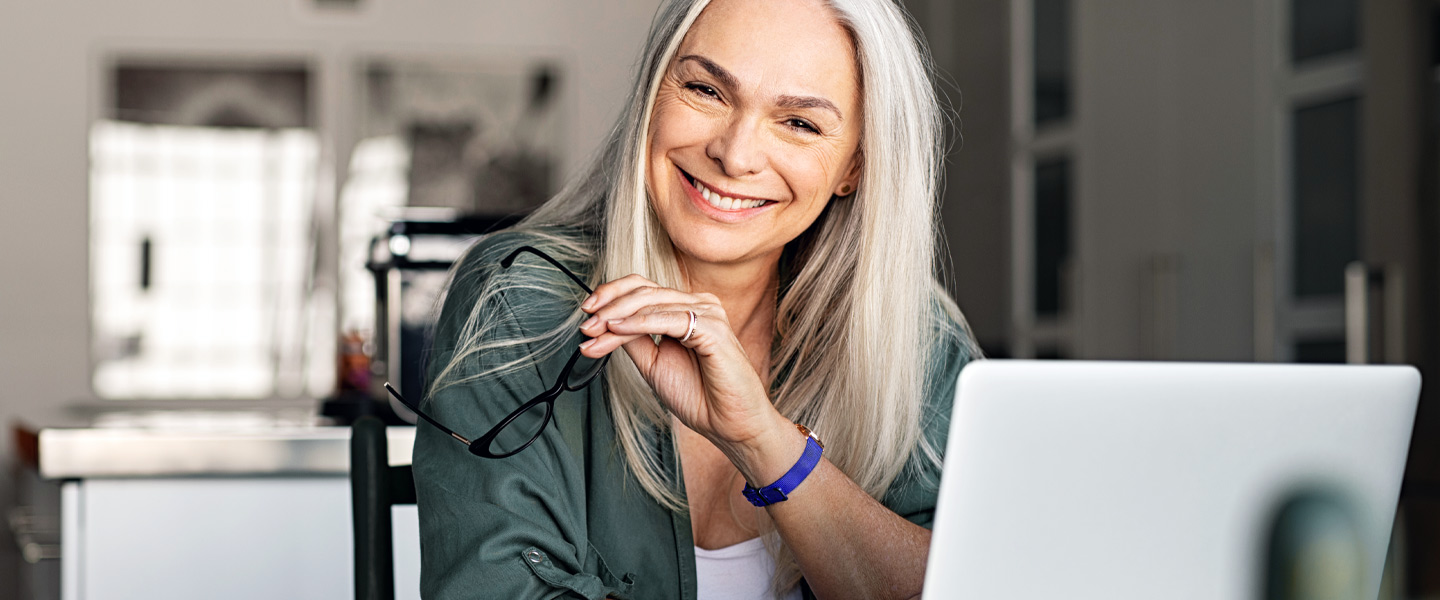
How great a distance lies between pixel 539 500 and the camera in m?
0.97

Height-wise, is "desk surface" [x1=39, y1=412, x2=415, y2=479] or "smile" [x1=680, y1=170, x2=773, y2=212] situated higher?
"smile" [x1=680, y1=170, x2=773, y2=212]

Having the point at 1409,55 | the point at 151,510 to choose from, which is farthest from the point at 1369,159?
the point at 151,510

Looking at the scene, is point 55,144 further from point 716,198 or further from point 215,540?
point 716,198

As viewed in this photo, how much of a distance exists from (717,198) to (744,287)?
0.18 meters

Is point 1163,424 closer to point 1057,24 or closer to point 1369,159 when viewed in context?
point 1369,159

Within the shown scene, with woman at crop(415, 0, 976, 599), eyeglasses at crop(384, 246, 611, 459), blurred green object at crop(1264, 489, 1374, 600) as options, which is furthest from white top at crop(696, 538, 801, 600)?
blurred green object at crop(1264, 489, 1374, 600)

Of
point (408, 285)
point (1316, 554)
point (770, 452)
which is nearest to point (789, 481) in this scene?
point (770, 452)

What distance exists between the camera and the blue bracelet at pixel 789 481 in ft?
3.13

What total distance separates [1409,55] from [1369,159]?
0.18 m

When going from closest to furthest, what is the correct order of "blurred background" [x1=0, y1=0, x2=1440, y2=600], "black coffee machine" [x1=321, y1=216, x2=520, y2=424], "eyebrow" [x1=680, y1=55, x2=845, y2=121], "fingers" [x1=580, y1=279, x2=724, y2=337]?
"fingers" [x1=580, y1=279, x2=724, y2=337] → "eyebrow" [x1=680, y1=55, x2=845, y2=121] → "black coffee machine" [x1=321, y1=216, x2=520, y2=424] → "blurred background" [x1=0, y1=0, x2=1440, y2=600]

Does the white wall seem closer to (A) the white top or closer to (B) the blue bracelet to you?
(A) the white top

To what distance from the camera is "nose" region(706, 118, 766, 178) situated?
1052 millimetres

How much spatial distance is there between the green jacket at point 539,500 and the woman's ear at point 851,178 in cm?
24

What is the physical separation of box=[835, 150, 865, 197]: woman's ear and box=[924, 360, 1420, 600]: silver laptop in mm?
624
